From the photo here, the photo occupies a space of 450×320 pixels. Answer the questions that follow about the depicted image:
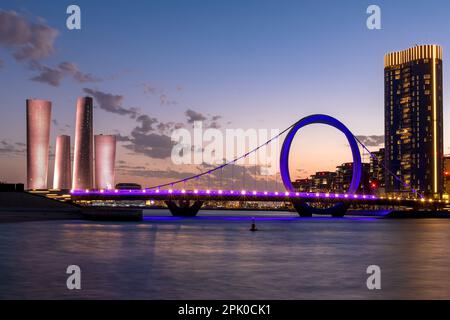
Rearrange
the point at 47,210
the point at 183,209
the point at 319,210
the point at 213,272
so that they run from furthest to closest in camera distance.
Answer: the point at 183,209
the point at 319,210
the point at 47,210
the point at 213,272

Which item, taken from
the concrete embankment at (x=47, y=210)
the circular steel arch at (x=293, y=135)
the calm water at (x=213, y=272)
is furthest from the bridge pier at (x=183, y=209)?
the calm water at (x=213, y=272)

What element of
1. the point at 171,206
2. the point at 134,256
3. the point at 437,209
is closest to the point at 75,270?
the point at 134,256

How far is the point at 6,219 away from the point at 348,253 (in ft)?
163

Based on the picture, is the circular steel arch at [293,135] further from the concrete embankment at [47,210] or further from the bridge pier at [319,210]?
the concrete embankment at [47,210]

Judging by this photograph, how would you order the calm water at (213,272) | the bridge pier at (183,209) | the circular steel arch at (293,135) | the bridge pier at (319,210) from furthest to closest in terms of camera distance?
1. the bridge pier at (183,209)
2. the bridge pier at (319,210)
3. the circular steel arch at (293,135)
4. the calm water at (213,272)

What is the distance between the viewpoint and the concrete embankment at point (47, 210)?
275 ft

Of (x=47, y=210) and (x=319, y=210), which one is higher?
(x=47, y=210)

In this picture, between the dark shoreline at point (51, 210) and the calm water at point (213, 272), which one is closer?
the calm water at point (213, 272)

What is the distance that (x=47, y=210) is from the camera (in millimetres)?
88125

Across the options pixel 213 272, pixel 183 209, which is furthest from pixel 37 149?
pixel 213 272

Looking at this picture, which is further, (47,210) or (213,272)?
(47,210)

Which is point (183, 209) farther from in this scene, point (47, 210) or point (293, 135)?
point (47, 210)

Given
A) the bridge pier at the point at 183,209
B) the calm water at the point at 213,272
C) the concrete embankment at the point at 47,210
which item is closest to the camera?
the calm water at the point at 213,272
